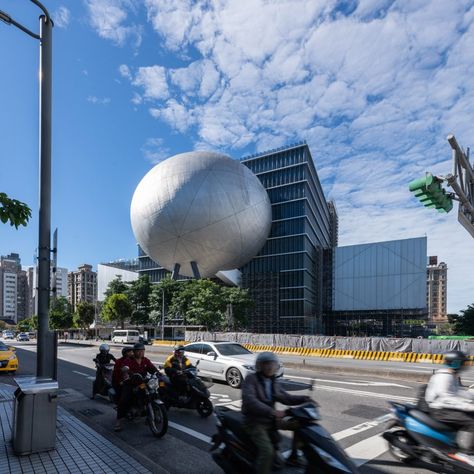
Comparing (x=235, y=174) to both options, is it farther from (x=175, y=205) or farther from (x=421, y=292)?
(x=421, y=292)

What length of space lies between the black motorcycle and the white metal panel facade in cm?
5658

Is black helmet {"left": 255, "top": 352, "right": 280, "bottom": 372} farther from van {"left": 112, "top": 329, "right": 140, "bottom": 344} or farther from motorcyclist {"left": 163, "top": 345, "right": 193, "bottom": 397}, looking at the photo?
van {"left": 112, "top": 329, "right": 140, "bottom": 344}

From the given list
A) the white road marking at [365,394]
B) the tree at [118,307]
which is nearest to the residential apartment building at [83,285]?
the tree at [118,307]

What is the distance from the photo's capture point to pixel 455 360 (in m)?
5.53

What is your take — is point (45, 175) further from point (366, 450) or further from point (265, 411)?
point (366, 450)

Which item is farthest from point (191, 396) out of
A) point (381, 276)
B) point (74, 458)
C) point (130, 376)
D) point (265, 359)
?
point (381, 276)

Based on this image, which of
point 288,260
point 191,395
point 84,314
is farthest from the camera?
point 84,314

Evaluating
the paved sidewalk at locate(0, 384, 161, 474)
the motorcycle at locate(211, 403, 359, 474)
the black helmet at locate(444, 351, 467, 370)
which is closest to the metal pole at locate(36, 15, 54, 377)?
the paved sidewalk at locate(0, 384, 161, 474)

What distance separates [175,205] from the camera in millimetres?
53469

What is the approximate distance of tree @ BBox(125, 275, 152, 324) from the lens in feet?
208

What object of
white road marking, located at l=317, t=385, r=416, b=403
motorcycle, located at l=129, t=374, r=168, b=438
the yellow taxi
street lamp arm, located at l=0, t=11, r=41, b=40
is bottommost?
the yellow taxi

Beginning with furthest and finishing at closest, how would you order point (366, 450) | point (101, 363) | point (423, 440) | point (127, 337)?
point (127, 337) → point (101, 363) → point (366, 450) → point (423, 440)

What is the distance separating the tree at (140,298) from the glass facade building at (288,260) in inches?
624

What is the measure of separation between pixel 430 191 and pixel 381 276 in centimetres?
5563
